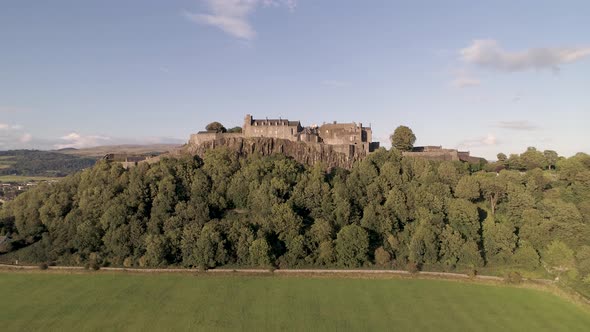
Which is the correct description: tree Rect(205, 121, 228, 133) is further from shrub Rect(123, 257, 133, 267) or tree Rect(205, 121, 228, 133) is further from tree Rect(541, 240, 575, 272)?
tree Rect(541, 240, 575, 272)

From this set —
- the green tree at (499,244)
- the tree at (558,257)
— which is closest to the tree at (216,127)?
the green tree at (499,244)

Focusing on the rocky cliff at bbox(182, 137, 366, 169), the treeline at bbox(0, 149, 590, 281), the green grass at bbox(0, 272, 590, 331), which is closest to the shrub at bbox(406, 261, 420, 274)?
the treeline at bbox(0, 149, 590, 281)

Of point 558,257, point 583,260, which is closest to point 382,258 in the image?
point 558,257

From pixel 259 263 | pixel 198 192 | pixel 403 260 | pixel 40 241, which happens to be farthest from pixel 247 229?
pixel 40 241

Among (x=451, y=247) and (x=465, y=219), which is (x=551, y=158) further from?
(x=451, y=247)

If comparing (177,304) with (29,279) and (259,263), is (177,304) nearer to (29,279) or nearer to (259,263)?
(259,263)
